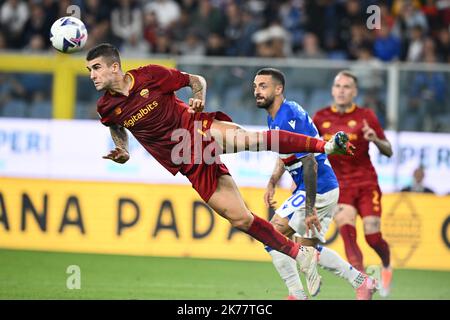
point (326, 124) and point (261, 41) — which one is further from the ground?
point (261, 41)

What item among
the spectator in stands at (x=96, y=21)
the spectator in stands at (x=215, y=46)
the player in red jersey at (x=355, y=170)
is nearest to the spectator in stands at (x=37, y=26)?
the spectator in stands at (x=96, y=21)

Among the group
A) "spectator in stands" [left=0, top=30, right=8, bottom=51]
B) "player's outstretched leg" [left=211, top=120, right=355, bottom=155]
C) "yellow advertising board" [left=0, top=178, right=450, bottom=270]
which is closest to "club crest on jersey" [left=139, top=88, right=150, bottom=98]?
"player's outstretched leg" [left=211, top=120, right=355, bottom=155]

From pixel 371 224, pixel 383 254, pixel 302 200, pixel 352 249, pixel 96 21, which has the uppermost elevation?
pixel 96 21

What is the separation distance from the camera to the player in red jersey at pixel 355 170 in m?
11.2

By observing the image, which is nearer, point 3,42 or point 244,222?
point 244,222

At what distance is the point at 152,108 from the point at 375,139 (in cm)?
281

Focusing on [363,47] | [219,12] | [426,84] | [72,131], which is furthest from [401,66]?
[72,131]

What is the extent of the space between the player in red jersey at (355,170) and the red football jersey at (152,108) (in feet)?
7.99

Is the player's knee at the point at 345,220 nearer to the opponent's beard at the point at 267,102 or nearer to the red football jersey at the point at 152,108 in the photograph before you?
the opponent's beard at the point at 267,102

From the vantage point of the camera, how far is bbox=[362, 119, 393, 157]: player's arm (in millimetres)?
10844

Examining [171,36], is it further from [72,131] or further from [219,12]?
[72,131]

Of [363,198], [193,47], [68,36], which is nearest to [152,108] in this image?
[68,36]

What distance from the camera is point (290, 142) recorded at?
8.88 m

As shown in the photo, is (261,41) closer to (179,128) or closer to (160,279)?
(160,279)
